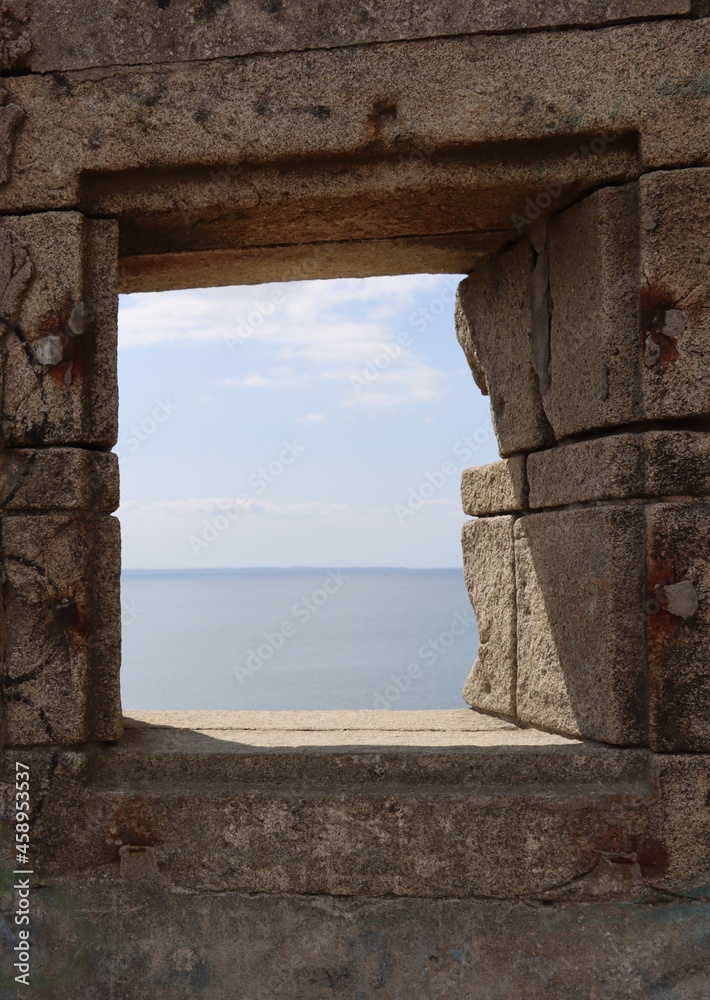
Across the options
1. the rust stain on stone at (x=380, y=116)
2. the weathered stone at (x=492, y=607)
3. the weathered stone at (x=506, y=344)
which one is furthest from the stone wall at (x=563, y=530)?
the weathered stone at (x=492, y=607)

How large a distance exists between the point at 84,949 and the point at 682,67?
129 inches

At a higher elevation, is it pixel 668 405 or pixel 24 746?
pixel 668 405

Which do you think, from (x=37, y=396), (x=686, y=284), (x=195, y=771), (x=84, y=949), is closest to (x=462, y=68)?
(x=686, y=284)

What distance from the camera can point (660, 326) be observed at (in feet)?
9.95

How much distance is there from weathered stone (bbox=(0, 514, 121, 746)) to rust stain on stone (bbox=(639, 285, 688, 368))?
1846mm

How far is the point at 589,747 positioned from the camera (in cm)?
314

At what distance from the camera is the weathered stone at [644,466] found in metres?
3.01

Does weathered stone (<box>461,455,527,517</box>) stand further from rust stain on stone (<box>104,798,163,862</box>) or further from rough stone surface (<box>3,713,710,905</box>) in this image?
rust stain on stone (<box>104,798,163,862</box>)

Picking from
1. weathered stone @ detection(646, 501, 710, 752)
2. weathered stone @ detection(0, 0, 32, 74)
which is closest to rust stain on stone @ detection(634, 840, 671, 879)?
weathered stone @ detection(646, 501, 710, 752)

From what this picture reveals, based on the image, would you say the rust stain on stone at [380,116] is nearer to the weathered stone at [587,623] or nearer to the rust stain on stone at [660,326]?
the rust stain on stone at [660,326]

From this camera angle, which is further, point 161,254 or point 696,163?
point 161,254

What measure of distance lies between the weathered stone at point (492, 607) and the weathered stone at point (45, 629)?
1578 mm

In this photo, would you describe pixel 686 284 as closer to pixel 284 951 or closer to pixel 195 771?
pixel 195 771

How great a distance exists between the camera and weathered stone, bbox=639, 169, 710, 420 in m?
3.02
